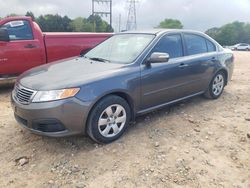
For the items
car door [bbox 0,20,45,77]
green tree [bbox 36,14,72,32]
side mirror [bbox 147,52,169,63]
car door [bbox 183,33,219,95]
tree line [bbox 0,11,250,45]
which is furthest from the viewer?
tree line [bbox 0,11,250,45]

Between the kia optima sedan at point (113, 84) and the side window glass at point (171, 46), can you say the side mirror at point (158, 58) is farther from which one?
Result: the side window glass at point (171, 46)

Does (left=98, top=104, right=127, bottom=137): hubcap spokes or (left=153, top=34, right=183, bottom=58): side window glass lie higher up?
(left=153, top=34, right=183, bottom=58): side window glass

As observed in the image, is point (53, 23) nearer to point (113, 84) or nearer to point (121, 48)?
point (121, 48)

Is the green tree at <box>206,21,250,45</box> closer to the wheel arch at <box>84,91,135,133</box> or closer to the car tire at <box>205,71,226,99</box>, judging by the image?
the car tire at <box>205,71,226,99</box>

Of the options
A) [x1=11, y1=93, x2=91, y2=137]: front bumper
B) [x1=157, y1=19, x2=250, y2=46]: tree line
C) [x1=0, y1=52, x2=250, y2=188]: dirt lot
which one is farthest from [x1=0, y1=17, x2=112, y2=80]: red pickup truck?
[x1=157, y1=19, x2=250, y2=46]: tree line

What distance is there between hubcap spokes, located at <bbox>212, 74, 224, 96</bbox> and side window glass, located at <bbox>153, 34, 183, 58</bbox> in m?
1.38

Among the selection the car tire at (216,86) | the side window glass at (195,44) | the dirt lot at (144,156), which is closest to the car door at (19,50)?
the dirt lot at (144,156)

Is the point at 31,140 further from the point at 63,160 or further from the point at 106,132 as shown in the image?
the point at 106,132

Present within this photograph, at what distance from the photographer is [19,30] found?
682 centimetres

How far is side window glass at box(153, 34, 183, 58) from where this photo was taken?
4.66 meters

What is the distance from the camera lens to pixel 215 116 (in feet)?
16.7

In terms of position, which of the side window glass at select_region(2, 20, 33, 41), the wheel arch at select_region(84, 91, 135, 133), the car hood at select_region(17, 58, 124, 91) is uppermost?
the side window glass at select_region(2, 20, 33, 41)

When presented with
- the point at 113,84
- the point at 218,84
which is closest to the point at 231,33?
the point at 218,84

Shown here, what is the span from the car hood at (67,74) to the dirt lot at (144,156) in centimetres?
89
